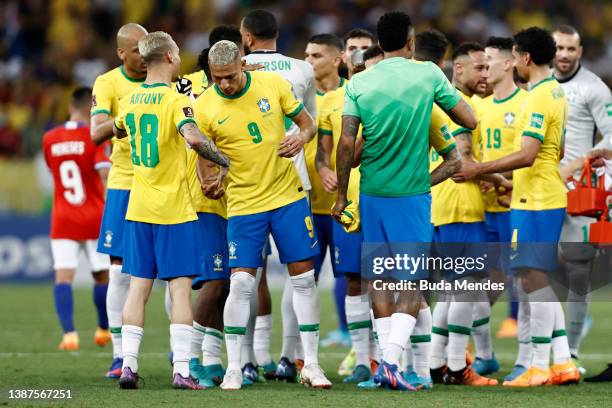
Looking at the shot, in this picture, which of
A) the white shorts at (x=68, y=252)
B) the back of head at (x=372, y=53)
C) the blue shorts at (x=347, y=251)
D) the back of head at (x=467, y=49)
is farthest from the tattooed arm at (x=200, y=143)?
the white shorts at (x=68, y=252)

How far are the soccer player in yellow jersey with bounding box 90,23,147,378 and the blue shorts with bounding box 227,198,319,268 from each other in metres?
1.32

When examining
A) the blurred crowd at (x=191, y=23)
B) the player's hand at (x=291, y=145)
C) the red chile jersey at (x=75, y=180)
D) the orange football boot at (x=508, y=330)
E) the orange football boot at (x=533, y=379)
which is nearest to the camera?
the player's hand at (x=291, y=145)

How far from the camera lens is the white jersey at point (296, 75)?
920cm

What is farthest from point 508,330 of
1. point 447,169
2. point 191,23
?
point 191,23

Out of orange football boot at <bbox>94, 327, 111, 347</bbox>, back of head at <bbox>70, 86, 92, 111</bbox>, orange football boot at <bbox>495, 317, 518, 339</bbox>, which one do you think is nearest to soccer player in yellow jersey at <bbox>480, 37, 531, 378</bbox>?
orange football boot at <bbox>495, 317, 518, 339</bbox>

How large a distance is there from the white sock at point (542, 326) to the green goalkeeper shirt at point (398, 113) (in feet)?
4.43

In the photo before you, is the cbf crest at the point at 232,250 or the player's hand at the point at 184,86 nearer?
the cbf crest at the point at 232,250

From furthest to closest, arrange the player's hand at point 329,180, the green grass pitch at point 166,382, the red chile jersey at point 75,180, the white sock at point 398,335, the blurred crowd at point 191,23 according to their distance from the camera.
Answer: the blurred crowd at point 191,23
the red chile jersey at point 75,180
the player's hand at point 329,180
the white sock at point 398,335
the green grass pitch at point 166,382

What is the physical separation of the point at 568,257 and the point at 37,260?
11488 millimetres

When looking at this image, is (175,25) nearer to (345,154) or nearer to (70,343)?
(70,343)

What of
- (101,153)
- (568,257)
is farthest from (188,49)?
(568,257)

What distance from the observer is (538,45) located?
9.05 metres

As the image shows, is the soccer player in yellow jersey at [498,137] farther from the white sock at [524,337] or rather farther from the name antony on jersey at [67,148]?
the name antony on jersey at [67,148]

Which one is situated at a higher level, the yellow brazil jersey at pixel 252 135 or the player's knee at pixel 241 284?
the yellow brazil jersey at pixel 252 135
